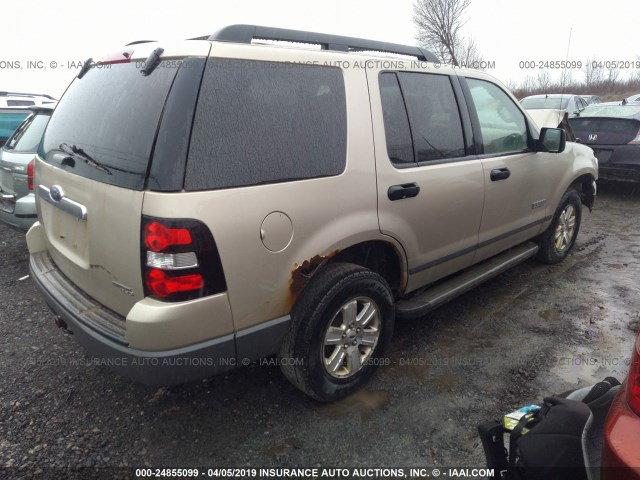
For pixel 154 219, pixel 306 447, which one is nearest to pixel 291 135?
pixel 154 219

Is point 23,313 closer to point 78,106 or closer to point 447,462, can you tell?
point 78,106

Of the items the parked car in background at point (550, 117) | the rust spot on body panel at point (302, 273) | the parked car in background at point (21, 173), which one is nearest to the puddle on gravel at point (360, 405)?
the rust spot on body panel at point (302, 273)

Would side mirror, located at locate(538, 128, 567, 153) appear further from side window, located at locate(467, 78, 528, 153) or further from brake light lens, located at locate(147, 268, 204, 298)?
brake light lens, located at locate(147, 268, 204, 298)

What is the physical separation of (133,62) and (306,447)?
209 centimetres

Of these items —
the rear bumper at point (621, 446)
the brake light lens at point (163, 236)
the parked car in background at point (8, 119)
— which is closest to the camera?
the rear bumper at point (621, 446)

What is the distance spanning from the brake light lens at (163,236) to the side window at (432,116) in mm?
1540

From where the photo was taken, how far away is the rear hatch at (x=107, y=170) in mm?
1858

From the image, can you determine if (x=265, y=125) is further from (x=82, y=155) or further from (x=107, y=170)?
(x=82, y=155)

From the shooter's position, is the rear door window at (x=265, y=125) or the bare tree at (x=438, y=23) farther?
the bare tree at (x=438, y=23)

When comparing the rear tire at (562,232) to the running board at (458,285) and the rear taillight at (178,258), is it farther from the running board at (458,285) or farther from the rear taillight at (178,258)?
the rear taillight at (178,258)

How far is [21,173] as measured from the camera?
13.9ft

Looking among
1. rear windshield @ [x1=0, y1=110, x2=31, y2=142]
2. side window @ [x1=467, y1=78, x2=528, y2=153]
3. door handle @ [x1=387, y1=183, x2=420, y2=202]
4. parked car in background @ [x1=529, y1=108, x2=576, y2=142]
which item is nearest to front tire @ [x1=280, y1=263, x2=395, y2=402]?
door handle @ [x1=387, y1=183, x2=420, y2=202]

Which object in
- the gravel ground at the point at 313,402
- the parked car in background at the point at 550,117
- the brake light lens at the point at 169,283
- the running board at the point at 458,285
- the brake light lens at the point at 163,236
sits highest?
the parked car in background at the point at 550,117

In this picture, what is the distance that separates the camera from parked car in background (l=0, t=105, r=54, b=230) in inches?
162
